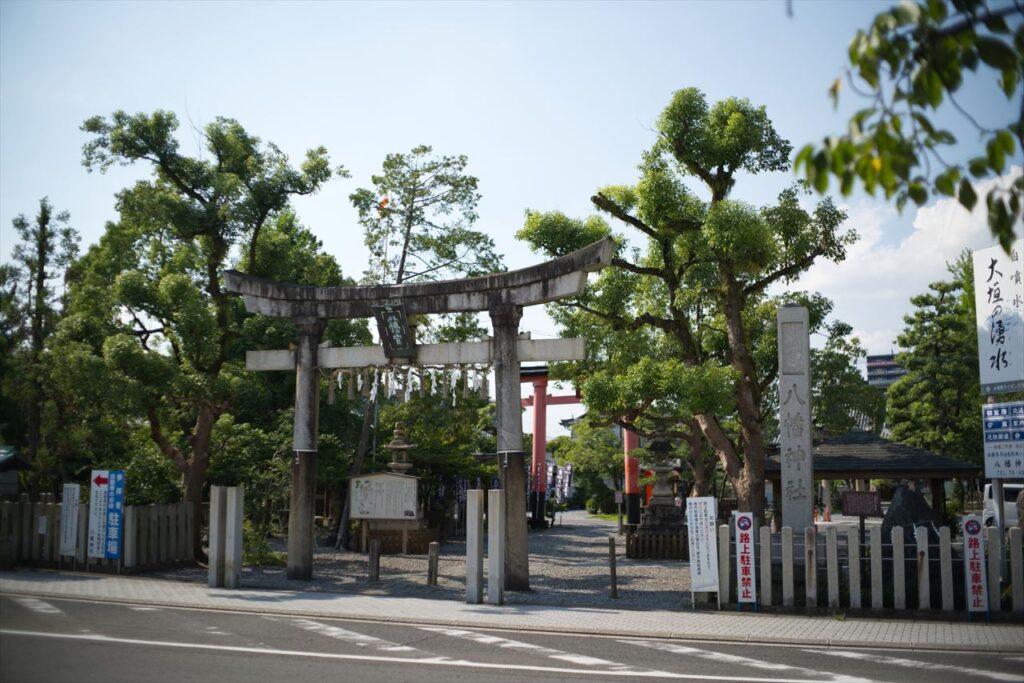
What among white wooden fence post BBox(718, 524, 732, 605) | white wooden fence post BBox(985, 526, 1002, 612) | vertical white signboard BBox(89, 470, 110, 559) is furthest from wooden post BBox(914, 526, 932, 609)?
vertical white signboard BBox(89, 470, 110, 559)

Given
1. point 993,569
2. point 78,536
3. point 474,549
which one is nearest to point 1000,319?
point 993,569

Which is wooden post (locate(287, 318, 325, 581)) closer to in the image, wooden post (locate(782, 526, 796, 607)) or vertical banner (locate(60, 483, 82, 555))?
vertical banner (locate(60, 483, 82, 555))

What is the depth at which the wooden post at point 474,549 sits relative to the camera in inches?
525

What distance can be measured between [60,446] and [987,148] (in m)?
19.7

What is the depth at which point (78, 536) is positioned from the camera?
1664cm

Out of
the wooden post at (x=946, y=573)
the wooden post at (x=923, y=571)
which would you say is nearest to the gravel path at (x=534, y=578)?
the wooden post at (x=923, y=571)

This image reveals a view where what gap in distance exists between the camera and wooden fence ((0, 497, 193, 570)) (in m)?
16.6

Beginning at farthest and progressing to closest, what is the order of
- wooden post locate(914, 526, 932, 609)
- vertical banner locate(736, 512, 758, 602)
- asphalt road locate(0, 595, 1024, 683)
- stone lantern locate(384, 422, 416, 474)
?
1. stone lantern locate(384, 422, 416, 474)
2. vertical banner locate(736, 512, 758, 602)
3. wooden post locate(914, 526, 932, 609)
4. asphalt road locate(0, 595, 1024, 683)

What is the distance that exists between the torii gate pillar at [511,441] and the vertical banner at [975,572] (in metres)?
6.65

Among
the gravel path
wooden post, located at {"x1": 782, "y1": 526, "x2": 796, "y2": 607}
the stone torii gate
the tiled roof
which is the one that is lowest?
the gravel path

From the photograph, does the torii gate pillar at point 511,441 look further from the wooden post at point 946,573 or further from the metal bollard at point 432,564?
the wooden post at point 946,573

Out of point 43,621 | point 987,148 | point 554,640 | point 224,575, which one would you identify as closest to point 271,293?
point 224,575

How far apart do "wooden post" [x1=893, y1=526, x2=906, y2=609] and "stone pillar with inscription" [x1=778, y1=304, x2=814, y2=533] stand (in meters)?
2.56

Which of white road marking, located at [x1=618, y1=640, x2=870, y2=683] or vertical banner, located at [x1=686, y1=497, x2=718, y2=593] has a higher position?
vertical banner, located at [x1=686, y1=497, x2=718, y2=593]
